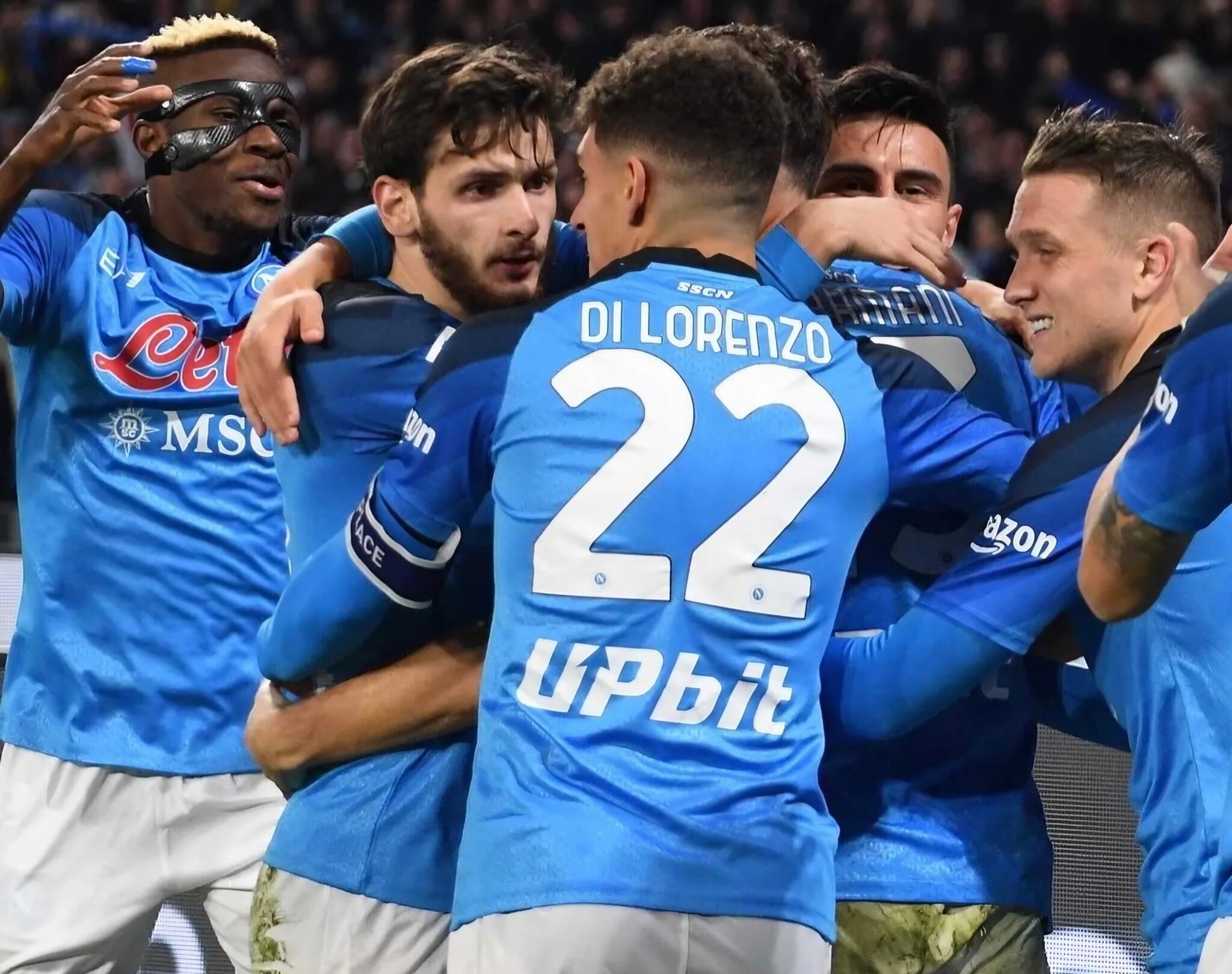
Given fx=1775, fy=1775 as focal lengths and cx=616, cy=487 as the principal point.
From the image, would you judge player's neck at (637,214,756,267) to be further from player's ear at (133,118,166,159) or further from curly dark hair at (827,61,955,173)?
player's ear at (133,118,166,159)

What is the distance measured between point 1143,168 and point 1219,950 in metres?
1.21

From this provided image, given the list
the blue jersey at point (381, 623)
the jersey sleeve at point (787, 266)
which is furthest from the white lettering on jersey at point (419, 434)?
the jersey sleeve at point (787, 266)

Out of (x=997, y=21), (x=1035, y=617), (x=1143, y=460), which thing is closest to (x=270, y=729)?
(x=1035, y=617)

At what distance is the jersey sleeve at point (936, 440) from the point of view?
238 cm

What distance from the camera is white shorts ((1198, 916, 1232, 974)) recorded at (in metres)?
2.00

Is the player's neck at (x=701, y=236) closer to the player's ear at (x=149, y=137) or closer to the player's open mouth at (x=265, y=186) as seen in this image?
the player's open mouth at (x=265, y=186)

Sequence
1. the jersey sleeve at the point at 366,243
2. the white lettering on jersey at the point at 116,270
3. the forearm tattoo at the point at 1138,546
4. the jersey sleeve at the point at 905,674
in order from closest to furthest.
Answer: the forearm tattoo at the point at 1138,546 → the jersey sleeve at the point at 905,674 → the jersey sleeve at the point at 366,243 → the white lettering on jersey at the point at 116,270

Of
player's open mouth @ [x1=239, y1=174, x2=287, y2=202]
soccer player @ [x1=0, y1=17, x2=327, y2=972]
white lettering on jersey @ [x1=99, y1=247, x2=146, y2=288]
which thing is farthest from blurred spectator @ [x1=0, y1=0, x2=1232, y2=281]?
soccer player @ [x1=0, y1=17, x2=327, y2=972]

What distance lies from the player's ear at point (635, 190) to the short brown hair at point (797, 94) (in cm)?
34

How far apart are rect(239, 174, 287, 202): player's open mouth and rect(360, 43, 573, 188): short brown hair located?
1.22m

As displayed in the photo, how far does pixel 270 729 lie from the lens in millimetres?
2512

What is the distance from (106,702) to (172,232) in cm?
105

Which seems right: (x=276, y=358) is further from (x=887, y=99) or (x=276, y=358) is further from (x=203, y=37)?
(x=203, y=37)

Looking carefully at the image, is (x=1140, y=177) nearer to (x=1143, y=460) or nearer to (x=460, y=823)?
(x=1143, y=460)
